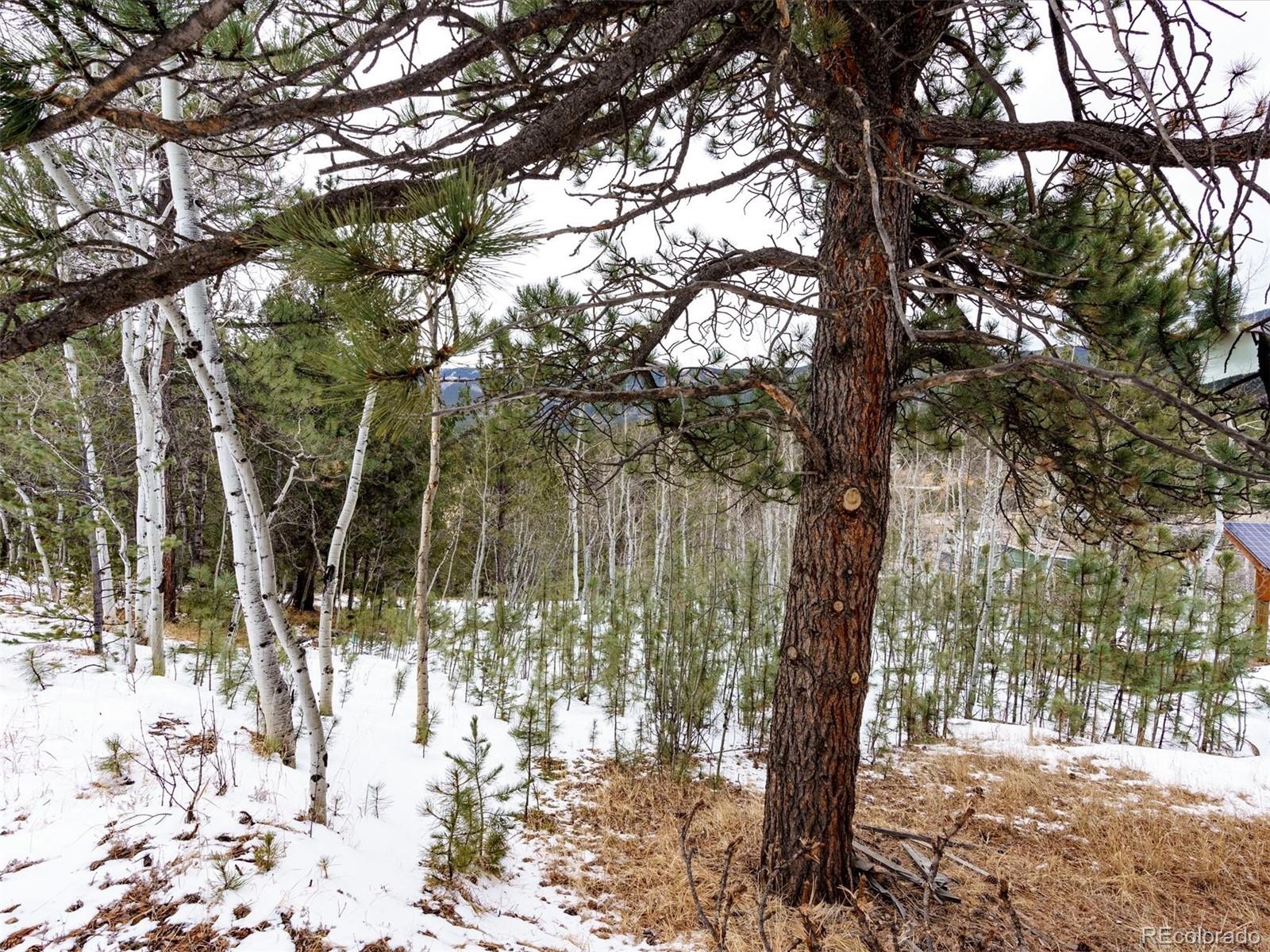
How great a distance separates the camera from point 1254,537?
9.48 metres

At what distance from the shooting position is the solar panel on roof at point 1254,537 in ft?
28.8

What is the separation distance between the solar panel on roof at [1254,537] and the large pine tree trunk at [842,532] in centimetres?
1018

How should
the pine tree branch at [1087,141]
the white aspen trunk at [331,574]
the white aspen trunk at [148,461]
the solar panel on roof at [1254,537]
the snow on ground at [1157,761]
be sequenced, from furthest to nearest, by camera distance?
the solar panel on roof at [1254,537]
the white aspen trunk at [148,461]
the white aspen trunk at [331,574]
the snow on ground at [1157,761]
the pine tree branch at [1087,141]

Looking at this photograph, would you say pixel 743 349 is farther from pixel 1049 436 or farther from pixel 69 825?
pixel 69 825

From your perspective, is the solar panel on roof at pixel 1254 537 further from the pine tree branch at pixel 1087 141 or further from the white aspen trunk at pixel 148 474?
the white aspen trunk at pixel 148 474

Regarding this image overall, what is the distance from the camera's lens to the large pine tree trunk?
8.06ft

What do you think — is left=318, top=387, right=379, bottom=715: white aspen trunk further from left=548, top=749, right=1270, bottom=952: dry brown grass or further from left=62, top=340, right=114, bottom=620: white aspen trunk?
left=62, top=340, right=114, bottom=620: white aspen trunk

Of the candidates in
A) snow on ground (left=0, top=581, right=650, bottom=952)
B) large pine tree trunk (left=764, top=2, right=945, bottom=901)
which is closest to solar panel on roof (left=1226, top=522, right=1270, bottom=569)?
large pine tree trunk (left=764, top=2, right=945, bottom=901)

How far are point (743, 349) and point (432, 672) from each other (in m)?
6.19

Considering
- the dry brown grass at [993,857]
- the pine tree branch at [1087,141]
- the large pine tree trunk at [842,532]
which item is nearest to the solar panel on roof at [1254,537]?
the dry brown grass at [993,857]

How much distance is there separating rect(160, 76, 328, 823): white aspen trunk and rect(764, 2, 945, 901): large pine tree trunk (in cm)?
214

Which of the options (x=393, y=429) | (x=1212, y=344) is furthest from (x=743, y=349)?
(x=393, y=429)

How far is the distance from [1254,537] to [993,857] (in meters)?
10.2

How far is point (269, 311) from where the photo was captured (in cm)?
447
